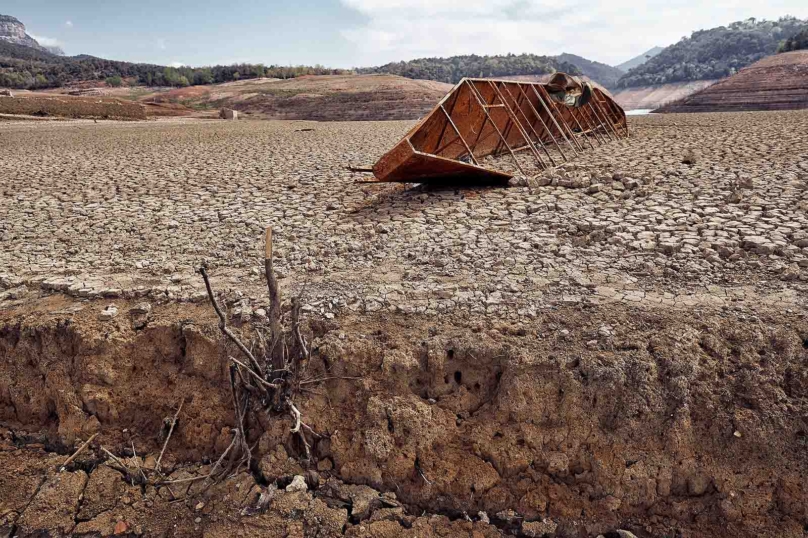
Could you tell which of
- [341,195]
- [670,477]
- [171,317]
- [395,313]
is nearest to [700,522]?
[670,477]

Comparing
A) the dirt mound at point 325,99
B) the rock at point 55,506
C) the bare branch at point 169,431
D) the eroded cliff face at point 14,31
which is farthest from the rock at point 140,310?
the eroded cliff face at point 14,31

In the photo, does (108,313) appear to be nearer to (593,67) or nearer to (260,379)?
(260,379)

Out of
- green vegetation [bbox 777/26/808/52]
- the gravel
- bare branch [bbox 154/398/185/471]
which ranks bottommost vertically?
bare branch [bbox 154/398/185/471]

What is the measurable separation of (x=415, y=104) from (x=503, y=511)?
26079 millimetres

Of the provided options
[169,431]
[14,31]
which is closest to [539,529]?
[169,431]

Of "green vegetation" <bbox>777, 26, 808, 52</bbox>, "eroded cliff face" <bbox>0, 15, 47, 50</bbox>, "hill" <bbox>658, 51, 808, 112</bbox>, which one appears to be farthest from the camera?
"eroded cliff face" <bbox>0, 15, 47, 50</bbox>

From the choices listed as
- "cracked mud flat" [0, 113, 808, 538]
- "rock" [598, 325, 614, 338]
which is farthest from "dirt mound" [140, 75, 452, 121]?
"rock" [598, 325, 614, 338]

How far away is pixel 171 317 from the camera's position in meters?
3.46

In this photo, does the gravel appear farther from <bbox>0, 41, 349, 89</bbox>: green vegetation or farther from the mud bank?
<bbox>0, 41, 349, 89</bbox>: green vegetation

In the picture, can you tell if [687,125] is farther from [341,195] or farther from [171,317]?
[171,317]

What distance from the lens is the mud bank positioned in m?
2.66

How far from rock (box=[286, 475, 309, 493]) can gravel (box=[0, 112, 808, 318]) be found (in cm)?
104

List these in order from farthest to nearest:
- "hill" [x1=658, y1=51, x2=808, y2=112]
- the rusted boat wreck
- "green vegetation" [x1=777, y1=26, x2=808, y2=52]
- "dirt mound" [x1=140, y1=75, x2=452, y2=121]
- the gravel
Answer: "green vegetation" [x1=777, y1=26, x2=808, y2=52], "dirt mound" [x1=140, y1=75, x2=452, y2=121], "hill" [x1=658, y1=51, x2=808, y2=112], the rusted boat wreck, the gravel

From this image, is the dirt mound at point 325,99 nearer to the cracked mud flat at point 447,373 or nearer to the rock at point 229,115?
the rock at point 229,115
